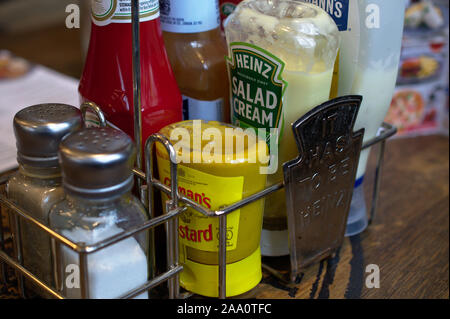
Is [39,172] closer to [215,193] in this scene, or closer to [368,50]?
[215,193]

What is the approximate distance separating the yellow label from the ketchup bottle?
0.19 feet

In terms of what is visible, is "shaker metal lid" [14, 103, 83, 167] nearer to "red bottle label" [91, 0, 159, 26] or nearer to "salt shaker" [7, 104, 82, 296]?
"salt shaker" [7, 104, 82, 296]

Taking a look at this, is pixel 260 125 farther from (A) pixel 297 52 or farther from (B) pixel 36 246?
(B) pixel 36 246

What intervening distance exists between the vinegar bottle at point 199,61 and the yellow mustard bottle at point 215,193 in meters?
0.07

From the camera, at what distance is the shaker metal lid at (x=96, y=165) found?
1.15 feet

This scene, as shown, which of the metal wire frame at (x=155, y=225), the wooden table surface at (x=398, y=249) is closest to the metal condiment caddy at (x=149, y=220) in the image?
the metal wire frame at (x=155, y=225)

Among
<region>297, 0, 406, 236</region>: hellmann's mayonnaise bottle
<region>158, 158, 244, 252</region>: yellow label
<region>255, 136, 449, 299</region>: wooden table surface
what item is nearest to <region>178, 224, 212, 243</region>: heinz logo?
<region>158, 158, 244, 252</region>: yellow label

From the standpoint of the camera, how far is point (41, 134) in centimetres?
39

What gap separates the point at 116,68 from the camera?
0.48 m

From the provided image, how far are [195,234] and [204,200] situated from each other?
0.04 m

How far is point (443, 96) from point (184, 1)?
0.55 m

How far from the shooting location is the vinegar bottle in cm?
52

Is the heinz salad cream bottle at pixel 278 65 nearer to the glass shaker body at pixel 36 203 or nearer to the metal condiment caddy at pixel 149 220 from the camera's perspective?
the metal condiment caddy at pixel 149 220

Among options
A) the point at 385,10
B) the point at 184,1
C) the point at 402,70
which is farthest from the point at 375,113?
the point at 402,70
